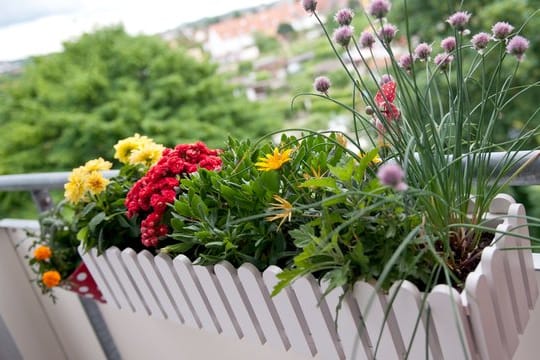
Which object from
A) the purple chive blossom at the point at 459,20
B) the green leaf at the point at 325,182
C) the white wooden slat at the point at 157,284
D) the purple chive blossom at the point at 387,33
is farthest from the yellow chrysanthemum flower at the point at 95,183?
the purple chive blossom at the point at 459,20

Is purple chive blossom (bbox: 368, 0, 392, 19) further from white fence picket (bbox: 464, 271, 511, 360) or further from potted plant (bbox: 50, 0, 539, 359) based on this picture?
white fence picket (bbox: 464, 271, 511, 360)

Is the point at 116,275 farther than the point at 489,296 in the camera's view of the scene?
Yes

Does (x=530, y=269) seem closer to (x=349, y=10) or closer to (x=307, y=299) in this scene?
(x=307, y=299)

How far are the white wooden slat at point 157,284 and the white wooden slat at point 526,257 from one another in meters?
0.75

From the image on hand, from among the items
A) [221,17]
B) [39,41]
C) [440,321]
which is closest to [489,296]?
[440,321]

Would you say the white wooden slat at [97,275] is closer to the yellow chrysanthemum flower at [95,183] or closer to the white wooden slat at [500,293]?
the yellow chrysanthemum flower at [95,183]

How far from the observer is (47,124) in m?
7.26

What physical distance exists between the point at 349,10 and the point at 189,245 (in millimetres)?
547

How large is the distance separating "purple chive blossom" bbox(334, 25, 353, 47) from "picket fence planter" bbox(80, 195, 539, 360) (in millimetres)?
349

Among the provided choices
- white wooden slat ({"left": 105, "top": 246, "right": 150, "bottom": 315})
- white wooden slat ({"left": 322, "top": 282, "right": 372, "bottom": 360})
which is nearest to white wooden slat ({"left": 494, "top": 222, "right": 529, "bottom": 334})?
white wooden slat ({"left": 322, "top": 282, "right": 372, "bottom": 360})

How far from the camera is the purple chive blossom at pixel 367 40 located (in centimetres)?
84

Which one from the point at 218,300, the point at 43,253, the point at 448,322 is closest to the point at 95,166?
the point at 43,253

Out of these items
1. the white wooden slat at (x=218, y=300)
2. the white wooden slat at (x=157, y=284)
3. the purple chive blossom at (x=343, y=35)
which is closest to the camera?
the purple chive blossom at (x=343, y=35)

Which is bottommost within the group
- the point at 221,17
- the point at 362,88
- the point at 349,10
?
the point at 362,88
